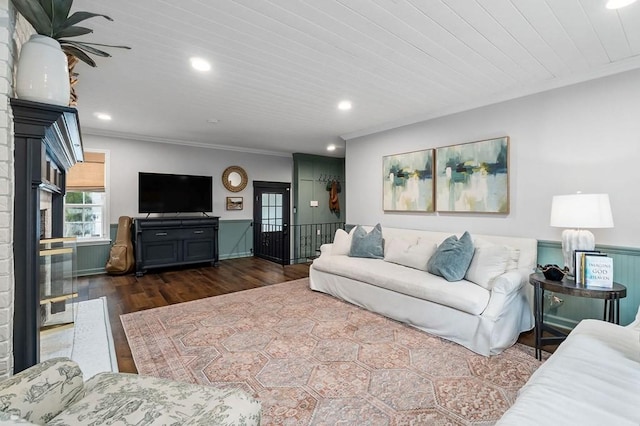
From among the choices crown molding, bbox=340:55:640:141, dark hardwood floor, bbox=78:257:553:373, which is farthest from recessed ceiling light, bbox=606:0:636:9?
dark hardwood floor, bbox=78:257:553:373

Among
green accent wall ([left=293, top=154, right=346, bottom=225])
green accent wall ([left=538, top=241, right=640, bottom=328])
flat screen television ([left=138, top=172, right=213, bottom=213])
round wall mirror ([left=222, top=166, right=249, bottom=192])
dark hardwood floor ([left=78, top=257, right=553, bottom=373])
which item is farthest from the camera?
green accent wall ([left=293, top=154, right=346, bottom=225])

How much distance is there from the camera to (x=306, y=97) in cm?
344

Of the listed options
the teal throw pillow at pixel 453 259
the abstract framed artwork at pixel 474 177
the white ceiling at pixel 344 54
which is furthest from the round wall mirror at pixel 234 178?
the teal throw pillow at pixel 453 259

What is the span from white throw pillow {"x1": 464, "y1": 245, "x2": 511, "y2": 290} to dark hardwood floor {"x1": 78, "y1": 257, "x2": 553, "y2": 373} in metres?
0.63

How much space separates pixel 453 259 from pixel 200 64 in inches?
116

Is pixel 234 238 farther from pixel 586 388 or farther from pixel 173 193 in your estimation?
pixel 586 388

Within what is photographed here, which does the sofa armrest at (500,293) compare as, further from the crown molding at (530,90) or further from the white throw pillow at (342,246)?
the white throw pillow at (342,246)

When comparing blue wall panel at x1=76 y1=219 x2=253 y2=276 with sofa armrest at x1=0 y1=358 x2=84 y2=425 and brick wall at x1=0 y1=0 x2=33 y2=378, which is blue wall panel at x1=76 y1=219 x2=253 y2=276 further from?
sofa armrest at x1=0 y1=358 x2=84 y2=425

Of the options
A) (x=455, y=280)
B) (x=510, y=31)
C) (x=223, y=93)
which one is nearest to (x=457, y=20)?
(x=510, y=31)

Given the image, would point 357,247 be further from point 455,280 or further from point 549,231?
point 549,231

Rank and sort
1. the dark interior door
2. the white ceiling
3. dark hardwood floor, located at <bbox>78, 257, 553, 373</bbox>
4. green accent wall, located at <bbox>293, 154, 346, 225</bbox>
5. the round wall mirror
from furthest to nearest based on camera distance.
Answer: green accent wall, located at <bbox>293, 154, 346, 225</bbox>, the dark interior door, the round wall mirror, dark hardwood floor, located at <bbox>78, 257, 553, 373</bbox>, the white ceiling

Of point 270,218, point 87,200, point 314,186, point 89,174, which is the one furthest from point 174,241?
point 314,186

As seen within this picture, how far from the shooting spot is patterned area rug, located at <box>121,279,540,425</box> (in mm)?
1809

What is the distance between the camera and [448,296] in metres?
2.71
